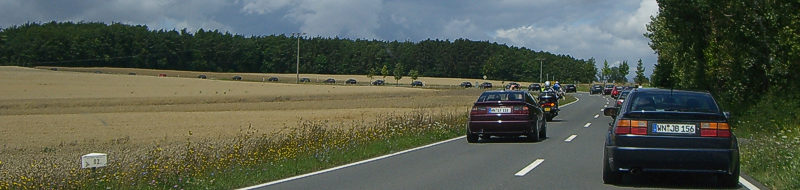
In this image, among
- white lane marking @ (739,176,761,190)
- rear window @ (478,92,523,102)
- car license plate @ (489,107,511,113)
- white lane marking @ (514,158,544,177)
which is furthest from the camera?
rear window @ (478,92,523,102)

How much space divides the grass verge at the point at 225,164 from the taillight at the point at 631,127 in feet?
16.5

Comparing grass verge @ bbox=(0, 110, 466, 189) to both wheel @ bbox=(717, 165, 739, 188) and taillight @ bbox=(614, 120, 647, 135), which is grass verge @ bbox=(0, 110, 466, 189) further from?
wheel @ bbox=(717, 165, 739, 188)

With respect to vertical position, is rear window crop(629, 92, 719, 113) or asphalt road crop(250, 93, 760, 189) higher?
rear window crop(629, 92, 719, 113)

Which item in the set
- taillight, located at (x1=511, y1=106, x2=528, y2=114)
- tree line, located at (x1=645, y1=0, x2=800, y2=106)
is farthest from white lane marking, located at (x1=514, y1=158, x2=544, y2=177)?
tree line, located at (x1=645, y1=0, x2=800, y2=106)

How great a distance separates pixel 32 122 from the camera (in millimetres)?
34344

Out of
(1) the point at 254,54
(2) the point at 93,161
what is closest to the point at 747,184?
(2) the point at 93,161

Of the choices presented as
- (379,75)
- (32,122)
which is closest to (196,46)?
(379,75)

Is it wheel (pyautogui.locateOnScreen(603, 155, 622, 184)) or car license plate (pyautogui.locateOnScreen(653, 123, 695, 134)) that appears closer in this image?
car license plate (pyautogui.locateOnScreen(653, 123, 695, 134))

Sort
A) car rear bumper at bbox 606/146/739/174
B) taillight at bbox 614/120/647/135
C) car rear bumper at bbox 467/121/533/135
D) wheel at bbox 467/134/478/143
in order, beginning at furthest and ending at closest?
wheel at bbox 467/134/478/143, car rear bumper at bbox 467/121/533/135, taillight at bbox 614/120/647/135, car rear bumper at bbox 606/146/739/174

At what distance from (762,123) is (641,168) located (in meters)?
14.1

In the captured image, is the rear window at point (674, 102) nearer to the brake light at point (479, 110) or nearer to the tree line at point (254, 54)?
the brake light at point (479, 110)

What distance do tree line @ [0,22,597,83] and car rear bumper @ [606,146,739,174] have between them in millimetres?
128111

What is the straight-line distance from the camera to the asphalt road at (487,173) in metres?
9.98

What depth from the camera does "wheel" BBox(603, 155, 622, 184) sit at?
9.80 m
